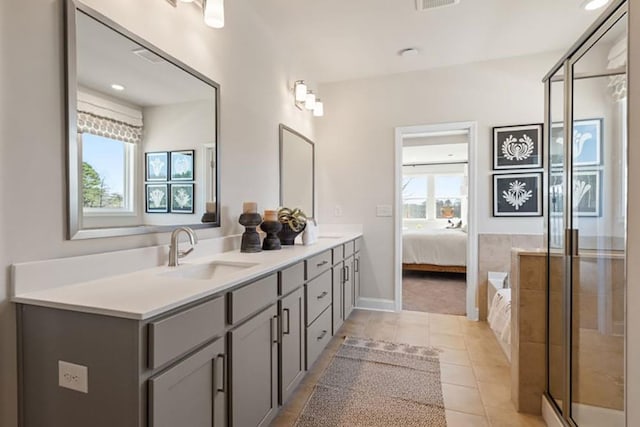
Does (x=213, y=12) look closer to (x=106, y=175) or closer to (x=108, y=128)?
(x=108, y=128)

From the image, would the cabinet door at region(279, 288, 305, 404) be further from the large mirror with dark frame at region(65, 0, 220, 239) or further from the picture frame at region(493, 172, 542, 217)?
the picture frame at region(493, 172, 542, 217)

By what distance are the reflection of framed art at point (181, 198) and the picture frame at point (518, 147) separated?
2.93 m

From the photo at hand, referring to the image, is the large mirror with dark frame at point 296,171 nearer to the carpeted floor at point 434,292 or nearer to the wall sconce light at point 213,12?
the wall sconce light at point 213,12

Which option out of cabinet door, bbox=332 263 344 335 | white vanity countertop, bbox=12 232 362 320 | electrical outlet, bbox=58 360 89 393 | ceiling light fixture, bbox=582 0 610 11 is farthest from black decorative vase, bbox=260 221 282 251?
ceiling light fixture, bbox=582 0 610 11

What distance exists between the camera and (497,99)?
3344 mm

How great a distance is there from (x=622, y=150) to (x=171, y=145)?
2.28 metres

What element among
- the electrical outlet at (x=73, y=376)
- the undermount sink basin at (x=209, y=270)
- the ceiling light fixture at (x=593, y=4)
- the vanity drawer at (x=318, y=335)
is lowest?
the vanity drawer at (x=318, y=335)

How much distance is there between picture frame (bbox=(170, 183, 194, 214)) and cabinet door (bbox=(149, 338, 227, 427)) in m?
0.85

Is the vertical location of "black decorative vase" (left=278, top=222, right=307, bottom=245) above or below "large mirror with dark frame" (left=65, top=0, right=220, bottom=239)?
below

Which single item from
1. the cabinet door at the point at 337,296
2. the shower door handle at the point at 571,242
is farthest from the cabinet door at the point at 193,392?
the shower door handle at the point at 571,242

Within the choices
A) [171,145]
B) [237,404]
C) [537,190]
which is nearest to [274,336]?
[237,404]

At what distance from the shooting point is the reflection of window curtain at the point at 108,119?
129 cm

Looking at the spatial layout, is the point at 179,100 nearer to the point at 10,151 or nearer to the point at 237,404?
the point at 10,151

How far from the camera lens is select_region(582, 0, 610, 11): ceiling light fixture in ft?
7.83
